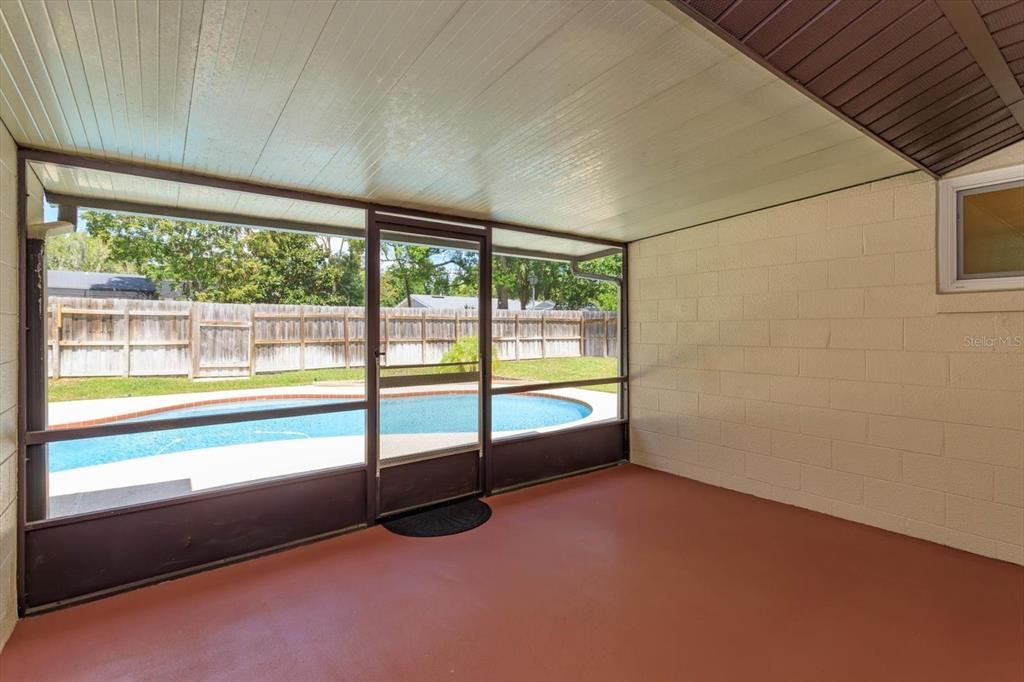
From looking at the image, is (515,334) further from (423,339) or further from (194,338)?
(194,338)

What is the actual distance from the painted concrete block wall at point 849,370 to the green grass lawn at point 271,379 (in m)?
0.75

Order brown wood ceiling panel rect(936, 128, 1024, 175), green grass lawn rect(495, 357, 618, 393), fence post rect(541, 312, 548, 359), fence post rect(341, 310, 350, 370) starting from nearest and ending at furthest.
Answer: brown wood ceiling panel rect(936, 128, 1024, 175) < fence post rect(341, 310, 350, 370) < green grass lawn rect(495, 357, 618, 393) < fence post rect(541, 312, 548, 359)

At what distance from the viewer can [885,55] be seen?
1759 mm

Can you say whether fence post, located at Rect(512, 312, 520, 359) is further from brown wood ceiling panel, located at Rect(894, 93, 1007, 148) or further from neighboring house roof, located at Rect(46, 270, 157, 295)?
brown wood ceiling panel, located at Rect(894, 93, 1007, 148)

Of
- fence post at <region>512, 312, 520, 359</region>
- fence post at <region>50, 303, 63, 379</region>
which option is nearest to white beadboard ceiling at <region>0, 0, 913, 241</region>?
fence post at <region>50, 303, 63, 379</region>

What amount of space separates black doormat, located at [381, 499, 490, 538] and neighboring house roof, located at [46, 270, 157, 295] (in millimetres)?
2346

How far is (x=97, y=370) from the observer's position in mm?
2863

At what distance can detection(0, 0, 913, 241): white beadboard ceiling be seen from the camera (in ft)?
A: 4.73

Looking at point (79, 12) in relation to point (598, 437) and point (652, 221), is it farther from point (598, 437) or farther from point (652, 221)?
point (598, 437)

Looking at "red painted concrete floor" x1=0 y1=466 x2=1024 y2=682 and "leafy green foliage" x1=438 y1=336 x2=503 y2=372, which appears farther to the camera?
"leafy green foliage" x1=438 y1=336 x2=503 y2=372

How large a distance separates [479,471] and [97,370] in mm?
2750

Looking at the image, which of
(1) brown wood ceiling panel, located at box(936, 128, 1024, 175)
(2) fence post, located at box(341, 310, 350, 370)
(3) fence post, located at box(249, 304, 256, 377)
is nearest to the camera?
(1) brown wood ceiling panel, located at box(936, 128, 1024, 175)

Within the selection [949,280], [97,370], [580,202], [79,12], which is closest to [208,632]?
[97,370]

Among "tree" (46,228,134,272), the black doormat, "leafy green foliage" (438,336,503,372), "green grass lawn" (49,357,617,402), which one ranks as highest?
"tree" (46,228,134,272)
